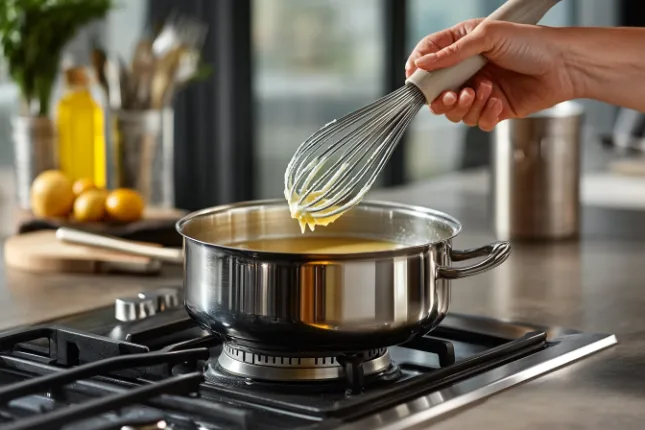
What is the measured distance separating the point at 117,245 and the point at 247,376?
0.50 meters

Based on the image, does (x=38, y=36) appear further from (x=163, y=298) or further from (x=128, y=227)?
(x=163, y=298)

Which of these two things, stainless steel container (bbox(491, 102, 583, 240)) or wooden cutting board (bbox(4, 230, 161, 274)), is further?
stainless steel container (bbox(491, 102, 583, 240))

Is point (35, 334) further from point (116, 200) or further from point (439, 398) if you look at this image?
point (116, 200)

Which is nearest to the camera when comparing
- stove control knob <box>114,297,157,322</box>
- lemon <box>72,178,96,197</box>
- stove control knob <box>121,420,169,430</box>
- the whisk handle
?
stove control knob <box>121,420,169,430</box>

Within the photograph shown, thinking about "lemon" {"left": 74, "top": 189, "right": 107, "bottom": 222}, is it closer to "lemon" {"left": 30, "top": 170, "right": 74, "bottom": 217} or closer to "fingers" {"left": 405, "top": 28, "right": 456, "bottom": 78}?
"lemon" {"left": 30, "top": 170, "right": 74, "bottom": 217}

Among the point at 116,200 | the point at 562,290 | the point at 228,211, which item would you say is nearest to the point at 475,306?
the point at 562,290

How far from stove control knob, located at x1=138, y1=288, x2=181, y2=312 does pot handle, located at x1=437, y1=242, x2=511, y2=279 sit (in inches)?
14.2

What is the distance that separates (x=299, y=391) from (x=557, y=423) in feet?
0.65

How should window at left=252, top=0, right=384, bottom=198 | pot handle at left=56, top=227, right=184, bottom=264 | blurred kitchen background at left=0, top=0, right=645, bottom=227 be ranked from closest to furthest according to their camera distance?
pot handle at left=56, top=227, right=184, bottom=264, blurred kitchen background at left=0, top=0, right=645, bottom=227, window at left=252, top=0, right=384, bottom=198

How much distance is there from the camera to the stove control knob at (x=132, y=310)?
1.13 metres

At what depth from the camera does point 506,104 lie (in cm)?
127

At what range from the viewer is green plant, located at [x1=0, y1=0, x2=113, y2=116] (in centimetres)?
177

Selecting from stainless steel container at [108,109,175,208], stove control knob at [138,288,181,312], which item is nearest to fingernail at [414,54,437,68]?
stove control knob at [138,288,181,312]

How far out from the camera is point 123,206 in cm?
161
